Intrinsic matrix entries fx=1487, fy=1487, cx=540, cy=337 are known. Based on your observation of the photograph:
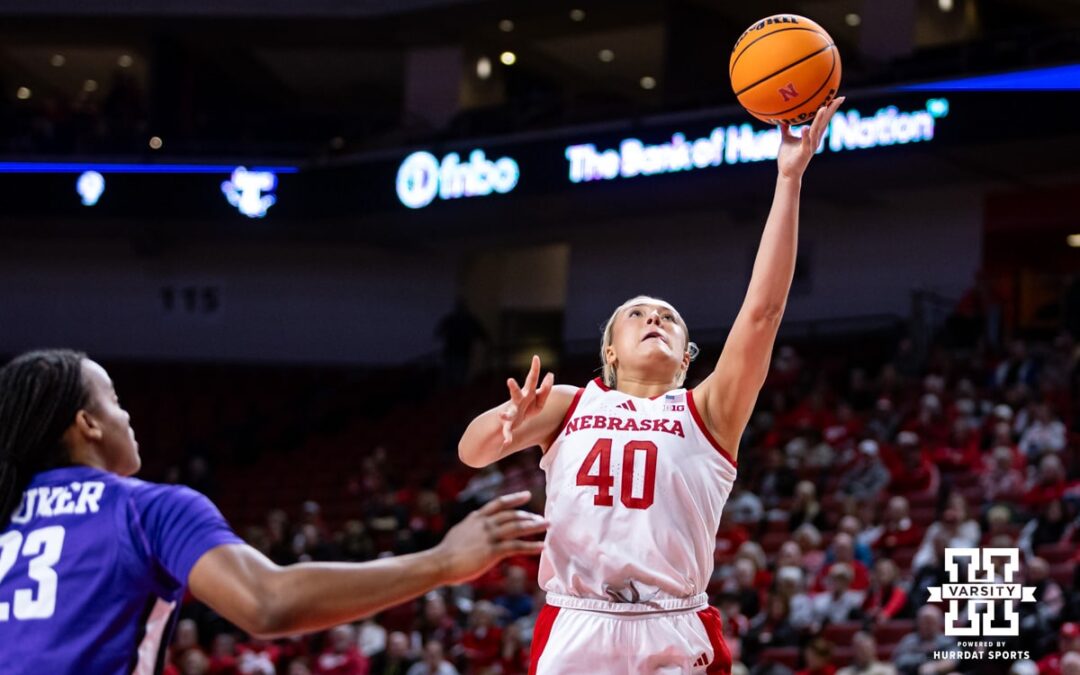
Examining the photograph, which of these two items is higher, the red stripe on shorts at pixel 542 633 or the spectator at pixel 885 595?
the red stripe on shorts at pixel 542 633

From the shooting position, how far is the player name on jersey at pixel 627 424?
179 inches

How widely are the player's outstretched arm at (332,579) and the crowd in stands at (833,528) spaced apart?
20.8ft

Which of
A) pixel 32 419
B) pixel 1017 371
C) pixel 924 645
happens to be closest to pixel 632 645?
pixel 32 419

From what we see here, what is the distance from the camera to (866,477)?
42.3 ft

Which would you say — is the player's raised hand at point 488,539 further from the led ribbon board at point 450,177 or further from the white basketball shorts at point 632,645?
the led ribbon board at point 450,177

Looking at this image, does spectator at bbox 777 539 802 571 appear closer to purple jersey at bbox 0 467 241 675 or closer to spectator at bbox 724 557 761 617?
spectator at bbox 724 557 761 617

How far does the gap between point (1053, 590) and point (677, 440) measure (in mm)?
5832

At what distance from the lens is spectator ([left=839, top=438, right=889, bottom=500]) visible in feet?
41.8

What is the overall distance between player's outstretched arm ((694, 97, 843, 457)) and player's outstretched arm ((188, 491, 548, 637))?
1.67 m

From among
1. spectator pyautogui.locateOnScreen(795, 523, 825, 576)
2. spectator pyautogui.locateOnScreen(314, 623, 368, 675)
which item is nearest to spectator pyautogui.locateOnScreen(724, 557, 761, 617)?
spectator pyautogui.locateOnScreen(795, 523, 825, 576)

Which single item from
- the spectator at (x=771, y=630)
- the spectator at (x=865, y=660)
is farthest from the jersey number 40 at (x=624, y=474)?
the spectator at (x=771, y=630)

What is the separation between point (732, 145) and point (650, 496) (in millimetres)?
14122

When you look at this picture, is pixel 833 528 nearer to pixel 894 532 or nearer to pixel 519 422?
pixel 894 532


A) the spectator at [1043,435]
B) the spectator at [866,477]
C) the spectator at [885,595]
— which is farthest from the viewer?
the spectator at [866,477]
